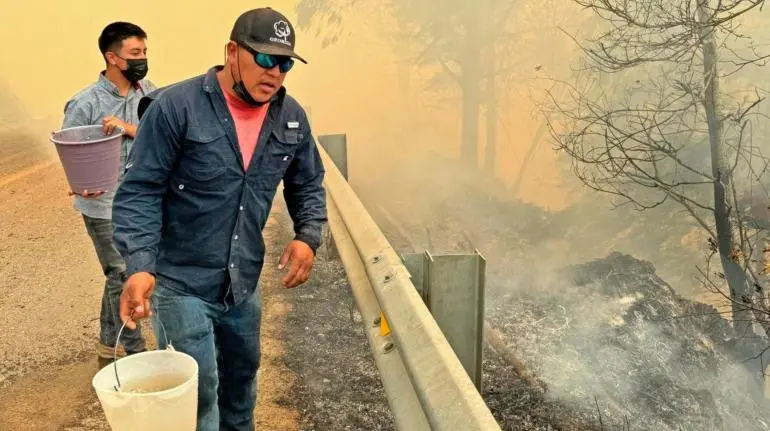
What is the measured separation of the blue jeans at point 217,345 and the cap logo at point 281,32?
1101 millimetres

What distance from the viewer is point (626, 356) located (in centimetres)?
530

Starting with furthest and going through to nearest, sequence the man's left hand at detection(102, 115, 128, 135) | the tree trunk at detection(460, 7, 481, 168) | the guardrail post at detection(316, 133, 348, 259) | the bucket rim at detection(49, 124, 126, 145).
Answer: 1. the tree trunk at detection(460, 7, 481, 168)
2. the guardrail post at detection(316, 133, 348, 259)
3. the man's left hand at detection(102, 115, 128, 135)
4. the bucket rim at detection(49, 124, 126, 145)

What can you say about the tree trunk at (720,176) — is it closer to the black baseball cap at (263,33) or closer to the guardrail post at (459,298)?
the guardrail post at (459,298)

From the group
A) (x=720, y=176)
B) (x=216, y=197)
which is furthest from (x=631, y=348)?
(x=216, y=197)

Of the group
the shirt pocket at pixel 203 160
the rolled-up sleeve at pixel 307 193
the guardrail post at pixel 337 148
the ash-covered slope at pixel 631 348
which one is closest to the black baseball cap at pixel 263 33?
the shirt pocket at pixel 203 160

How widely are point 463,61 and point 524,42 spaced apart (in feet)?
5.29

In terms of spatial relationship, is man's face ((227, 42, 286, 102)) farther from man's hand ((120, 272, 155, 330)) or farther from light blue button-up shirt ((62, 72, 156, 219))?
light blue button-up shirt ((62, 72, 156, 219))

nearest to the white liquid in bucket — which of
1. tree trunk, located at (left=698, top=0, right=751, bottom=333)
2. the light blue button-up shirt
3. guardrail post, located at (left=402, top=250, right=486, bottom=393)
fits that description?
guardrail post, located at (left=402, top=250, right=486, bottom=393)

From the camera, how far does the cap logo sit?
256 cm

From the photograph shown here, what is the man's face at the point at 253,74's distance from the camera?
2568mm

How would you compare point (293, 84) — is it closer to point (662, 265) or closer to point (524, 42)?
point (524, 42)

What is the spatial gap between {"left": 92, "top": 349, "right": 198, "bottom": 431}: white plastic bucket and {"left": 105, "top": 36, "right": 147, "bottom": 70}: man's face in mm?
2335

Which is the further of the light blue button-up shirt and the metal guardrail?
the light blue button-up shirt

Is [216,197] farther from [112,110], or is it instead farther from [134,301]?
[112,110]
